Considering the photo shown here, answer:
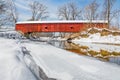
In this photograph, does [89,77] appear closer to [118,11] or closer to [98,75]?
[98,75]

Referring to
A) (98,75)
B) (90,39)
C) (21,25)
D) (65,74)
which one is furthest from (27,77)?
(21,25)

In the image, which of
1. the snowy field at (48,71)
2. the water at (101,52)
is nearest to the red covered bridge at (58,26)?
the water at (101,52)

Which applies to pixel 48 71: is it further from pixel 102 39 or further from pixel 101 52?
pixel 102 39

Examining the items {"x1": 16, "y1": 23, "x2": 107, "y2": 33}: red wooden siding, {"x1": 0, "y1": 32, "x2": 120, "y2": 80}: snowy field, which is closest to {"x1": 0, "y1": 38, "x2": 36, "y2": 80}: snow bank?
{"x1": 0, "y1": 32, "x2": 120, "y2": 80}: snowy field

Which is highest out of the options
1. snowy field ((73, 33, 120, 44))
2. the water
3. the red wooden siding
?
the red wooden siding

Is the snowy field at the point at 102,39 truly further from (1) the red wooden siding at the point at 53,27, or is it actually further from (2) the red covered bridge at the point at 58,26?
(1) the red wooden siding at the point at 53,27

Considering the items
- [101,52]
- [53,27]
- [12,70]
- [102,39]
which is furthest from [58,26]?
[12,70]

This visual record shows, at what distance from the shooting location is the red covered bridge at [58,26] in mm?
32416

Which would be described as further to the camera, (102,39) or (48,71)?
(102,39)

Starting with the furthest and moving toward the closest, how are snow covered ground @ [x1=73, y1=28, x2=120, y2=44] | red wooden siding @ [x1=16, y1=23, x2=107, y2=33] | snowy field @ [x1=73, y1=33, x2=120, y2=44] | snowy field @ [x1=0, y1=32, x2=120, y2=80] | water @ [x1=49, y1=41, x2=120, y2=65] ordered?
1. red wooden siding @ [x1=16, y1=23, x2=107, y2=33]
2. snow covered ground @ [x1=73, y1=28, x2=120, y2=44]
3. snowy field @ [x1=73, y1=33, x2=120, y2=44]
4. water @ [x1=49, y1=41, x2=120, y2=65]
5. snowy field @ [x1=0, y1=32, x2=120, y2=80]

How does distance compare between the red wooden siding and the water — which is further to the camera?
the red wooden siding

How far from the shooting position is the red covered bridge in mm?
32416

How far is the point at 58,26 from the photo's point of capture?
113 feet

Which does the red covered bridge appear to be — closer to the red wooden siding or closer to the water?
the red wooden siding
